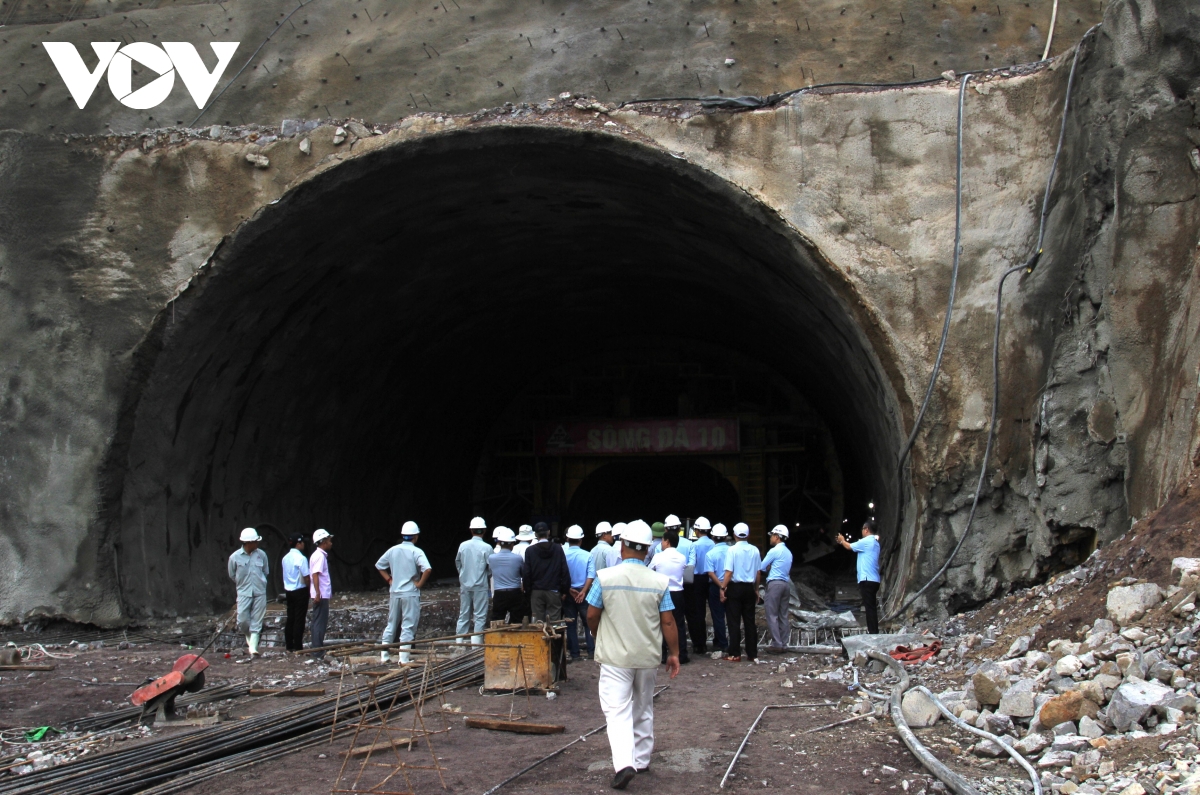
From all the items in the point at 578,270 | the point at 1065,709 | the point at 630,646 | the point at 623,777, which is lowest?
the point at 623,777

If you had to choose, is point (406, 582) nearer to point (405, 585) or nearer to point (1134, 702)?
point (405, 585)

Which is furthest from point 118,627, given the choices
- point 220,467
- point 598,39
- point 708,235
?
point 598,39

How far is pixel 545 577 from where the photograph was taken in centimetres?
901

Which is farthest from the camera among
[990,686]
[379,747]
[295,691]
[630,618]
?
[295,691]

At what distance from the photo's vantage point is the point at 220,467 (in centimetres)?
1235

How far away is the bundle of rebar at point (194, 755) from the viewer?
519 centimetres

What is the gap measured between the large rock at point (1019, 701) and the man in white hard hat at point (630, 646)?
1714 millimetres

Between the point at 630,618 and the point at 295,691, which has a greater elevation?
the point at 630,618

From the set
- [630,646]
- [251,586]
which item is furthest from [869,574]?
[251,586]

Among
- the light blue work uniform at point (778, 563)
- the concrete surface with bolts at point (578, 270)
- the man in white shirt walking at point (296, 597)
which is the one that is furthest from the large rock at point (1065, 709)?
the man in white shirt walking at point (296, 597)

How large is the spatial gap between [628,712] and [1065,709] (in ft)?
6.87

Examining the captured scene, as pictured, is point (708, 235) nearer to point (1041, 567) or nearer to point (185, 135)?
point (1041, 567)

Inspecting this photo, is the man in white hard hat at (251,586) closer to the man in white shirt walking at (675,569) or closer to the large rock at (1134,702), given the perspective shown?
the man in white shirt walking at (675,569)

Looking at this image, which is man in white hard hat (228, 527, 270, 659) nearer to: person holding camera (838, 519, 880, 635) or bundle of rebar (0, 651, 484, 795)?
bundle of rebar (0, 651, 484, 795)
